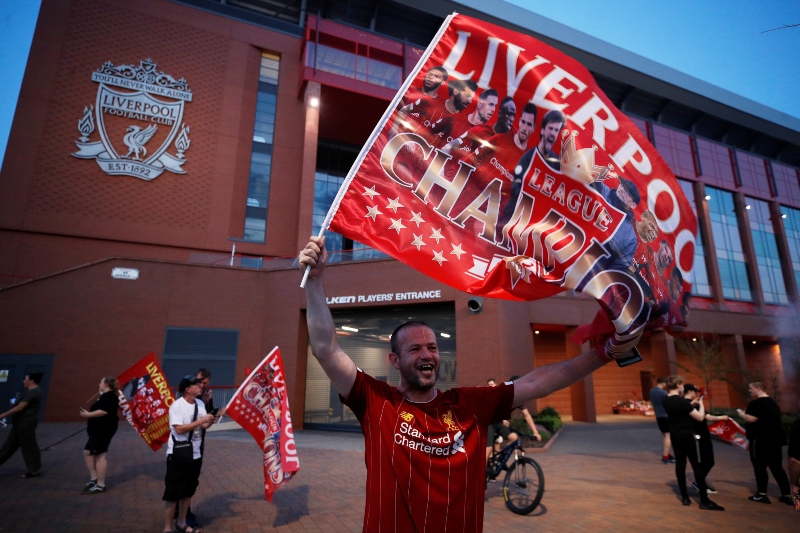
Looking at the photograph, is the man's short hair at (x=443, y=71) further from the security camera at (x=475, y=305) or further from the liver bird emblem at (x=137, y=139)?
the liver bird emblem at (x=137, y=139)

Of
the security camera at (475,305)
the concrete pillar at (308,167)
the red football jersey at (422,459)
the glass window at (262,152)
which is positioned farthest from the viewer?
the glass window at (262,152)

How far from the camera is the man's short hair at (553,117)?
128 inches

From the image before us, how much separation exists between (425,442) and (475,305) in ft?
46.5

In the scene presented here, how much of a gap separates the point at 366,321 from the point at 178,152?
609 inches

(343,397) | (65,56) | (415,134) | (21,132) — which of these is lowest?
(343,397)

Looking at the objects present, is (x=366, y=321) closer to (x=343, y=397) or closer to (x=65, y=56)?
(x=343, y=397)

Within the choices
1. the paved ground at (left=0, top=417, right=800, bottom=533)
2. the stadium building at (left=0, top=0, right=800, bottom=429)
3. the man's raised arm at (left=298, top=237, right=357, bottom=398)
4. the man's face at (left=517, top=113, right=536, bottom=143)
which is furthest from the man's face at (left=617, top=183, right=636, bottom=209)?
the stadium building at (left=0, top=0, right=800, bottom=429)

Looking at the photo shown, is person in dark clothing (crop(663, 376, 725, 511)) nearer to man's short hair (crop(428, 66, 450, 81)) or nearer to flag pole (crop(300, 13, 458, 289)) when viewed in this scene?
man's short hair (crop(428, 66, 450, 81))

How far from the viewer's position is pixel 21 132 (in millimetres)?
22281

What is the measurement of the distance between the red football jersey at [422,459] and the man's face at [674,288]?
145cm

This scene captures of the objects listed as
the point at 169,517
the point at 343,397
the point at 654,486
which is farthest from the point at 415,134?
the point at 654,486

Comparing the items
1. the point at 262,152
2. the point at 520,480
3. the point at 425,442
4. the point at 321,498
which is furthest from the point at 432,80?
the point at 262,152

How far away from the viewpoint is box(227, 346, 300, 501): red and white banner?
6.36m

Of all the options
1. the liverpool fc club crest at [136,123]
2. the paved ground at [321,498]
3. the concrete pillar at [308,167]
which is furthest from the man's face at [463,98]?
the liverpool fc club crest at [136,123]
